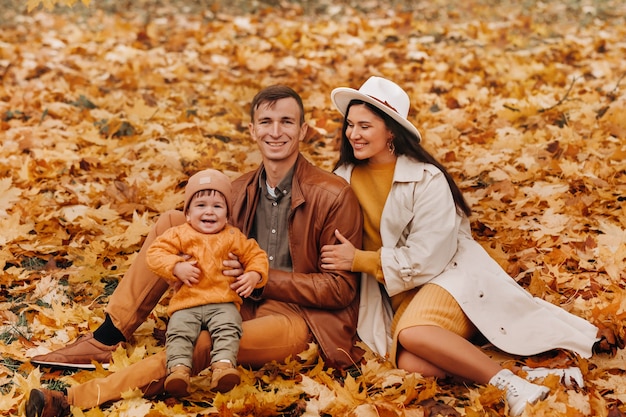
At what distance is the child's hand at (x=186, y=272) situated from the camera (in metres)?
3.06

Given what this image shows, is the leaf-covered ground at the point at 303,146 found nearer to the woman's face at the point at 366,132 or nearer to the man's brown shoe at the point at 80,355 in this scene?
the man's brown shoe at the point at 80,355

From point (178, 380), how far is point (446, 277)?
1.33 metres

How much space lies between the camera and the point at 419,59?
8.80 m

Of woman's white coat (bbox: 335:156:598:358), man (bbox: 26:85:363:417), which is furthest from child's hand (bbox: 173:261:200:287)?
woman's white coat (bbox: 335:156:598:358)

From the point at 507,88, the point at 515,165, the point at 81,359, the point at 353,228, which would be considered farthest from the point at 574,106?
the point at 81,359

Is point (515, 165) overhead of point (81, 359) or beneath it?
overhead

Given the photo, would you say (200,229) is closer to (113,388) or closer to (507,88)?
(113,388)

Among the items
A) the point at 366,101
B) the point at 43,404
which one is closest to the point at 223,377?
the point at 43,404

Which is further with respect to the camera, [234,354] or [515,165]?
[515,165]

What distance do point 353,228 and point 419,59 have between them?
5798 mm

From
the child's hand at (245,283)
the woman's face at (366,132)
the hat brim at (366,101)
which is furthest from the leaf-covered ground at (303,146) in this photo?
the hat brim at (366,101)

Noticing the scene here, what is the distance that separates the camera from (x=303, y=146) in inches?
241

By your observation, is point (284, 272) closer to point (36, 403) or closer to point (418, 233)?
point (418, 233)

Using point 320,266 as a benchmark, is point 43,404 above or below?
below
